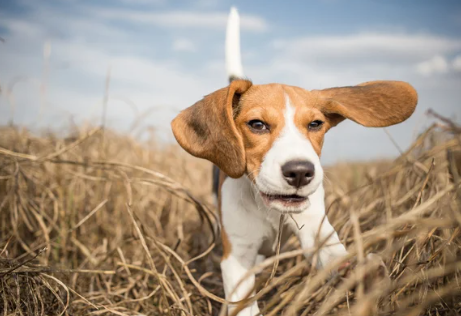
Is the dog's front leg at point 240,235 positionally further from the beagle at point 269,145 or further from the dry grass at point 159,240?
the dry grass at point 159,240

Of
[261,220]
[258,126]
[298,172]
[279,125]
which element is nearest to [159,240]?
[261,220]

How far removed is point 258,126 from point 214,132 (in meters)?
0.25

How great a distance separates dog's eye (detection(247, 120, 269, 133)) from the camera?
81.5 inches

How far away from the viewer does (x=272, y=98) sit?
2182 mm

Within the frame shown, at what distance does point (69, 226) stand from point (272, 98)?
2.37m

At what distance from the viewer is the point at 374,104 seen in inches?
90.0

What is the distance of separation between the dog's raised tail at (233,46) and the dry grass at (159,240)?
1.26 metres

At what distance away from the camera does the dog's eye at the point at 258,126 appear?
207 cm

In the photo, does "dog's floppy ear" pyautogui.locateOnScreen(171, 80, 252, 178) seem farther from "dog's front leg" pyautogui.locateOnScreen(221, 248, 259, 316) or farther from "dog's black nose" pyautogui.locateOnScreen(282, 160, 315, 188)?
"dog's front leg" pyautogui.locateOnScreen(221, 248, 259, 316)

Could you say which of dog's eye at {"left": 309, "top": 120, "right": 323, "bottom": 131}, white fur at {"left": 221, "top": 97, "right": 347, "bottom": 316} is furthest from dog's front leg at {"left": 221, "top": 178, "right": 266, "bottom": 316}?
dog's eye at {"left": 309, "top": 120, "right": 323, "bottom": 131}

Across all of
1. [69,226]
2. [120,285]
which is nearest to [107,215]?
[69,226]

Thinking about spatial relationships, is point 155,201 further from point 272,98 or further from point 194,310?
point 272,98

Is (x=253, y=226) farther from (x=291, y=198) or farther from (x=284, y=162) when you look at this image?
(x=284, y=162)

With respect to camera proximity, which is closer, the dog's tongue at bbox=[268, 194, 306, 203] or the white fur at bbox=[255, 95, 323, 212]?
the white fur at bbox=[255, 95, 323, 212]
